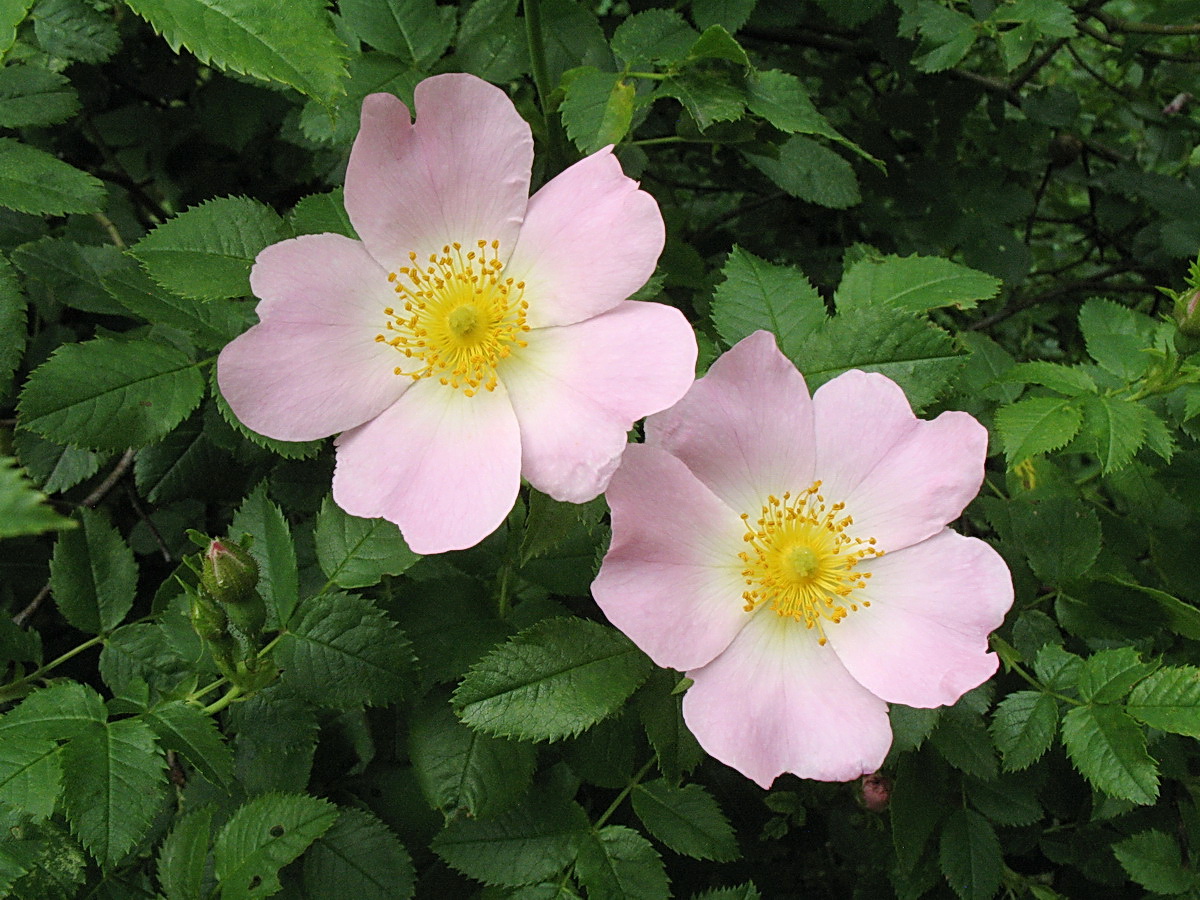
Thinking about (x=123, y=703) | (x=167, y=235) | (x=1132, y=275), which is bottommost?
(x=1132, y=275)

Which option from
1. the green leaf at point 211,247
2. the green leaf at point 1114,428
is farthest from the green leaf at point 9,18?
the green leaf at point 1114,428

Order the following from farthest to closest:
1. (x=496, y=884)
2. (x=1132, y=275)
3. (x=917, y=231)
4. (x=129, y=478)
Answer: (x=1132, y=275)
(x=917, y=231)
(x=129, y=478)
(x=496, y=884)

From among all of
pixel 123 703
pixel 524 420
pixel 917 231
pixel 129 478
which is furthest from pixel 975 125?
pixel 123 703

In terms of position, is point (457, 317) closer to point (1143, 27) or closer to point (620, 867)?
point (620, 867)

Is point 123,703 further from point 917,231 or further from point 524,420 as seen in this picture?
point 917,231

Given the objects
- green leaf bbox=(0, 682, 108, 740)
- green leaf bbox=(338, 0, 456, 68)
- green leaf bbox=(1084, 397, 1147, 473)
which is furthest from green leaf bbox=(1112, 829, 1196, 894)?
green leaf bbox=(338, 0, 456, 68)

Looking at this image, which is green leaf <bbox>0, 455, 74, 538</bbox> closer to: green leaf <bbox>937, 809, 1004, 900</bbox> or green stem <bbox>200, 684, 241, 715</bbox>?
green stem <bbox>200, 684, 241, 715</bbox>
